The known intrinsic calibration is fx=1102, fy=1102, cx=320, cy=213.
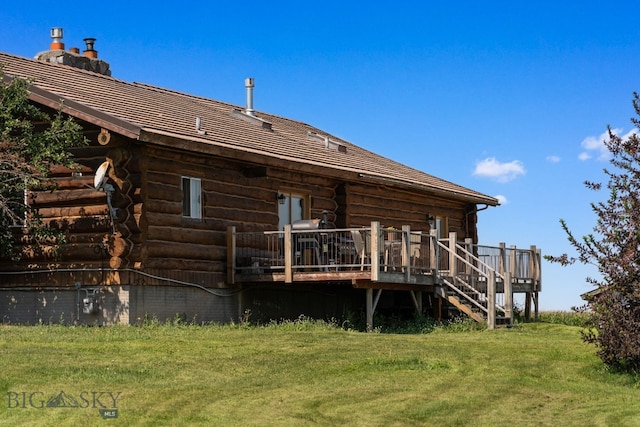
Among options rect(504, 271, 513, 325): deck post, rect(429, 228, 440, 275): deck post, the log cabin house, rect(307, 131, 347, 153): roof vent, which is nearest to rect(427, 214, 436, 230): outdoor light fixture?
rect(307, 131, 347, 153): roof vent

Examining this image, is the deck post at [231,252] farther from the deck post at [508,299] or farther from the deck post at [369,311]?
the deck post at [508,299]

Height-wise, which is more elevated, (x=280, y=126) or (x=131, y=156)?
(x=280, y=126)

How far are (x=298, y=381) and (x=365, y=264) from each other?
8081 mm

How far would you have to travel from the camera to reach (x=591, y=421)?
14.1m

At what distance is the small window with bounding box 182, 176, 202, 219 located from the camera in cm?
2420

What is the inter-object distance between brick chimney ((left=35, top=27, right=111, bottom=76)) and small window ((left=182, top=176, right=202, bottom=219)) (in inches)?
306

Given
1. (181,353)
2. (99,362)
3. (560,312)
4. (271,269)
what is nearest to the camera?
(99,362)

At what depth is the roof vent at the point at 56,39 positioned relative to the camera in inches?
1194

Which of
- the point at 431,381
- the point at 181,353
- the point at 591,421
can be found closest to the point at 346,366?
Result: the point at 431,381

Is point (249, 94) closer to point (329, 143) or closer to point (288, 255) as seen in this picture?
point (329, 143)

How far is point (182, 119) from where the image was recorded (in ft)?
84.8

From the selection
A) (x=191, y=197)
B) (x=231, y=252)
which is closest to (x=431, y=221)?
(x=231, y=252)

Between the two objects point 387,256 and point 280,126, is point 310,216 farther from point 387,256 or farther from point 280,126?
point 280,126

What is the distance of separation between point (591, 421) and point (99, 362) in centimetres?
753
